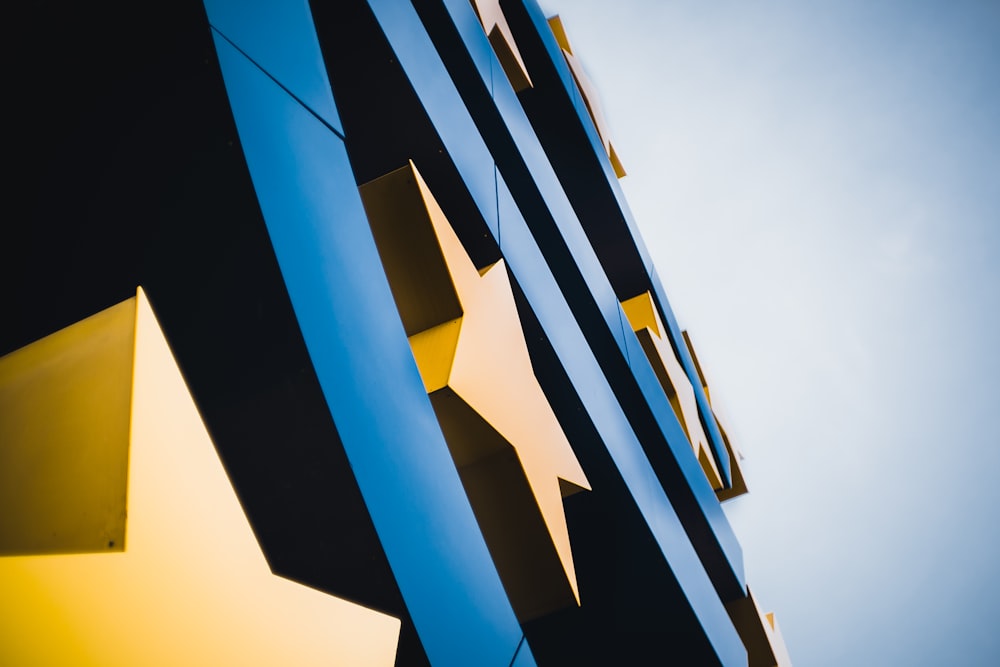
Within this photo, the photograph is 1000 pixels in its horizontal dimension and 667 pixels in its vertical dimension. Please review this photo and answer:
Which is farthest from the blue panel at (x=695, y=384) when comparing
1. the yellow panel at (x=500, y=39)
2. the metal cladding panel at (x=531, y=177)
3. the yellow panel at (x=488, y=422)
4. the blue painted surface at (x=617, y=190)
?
the yellow panel at (x=488, y=422)

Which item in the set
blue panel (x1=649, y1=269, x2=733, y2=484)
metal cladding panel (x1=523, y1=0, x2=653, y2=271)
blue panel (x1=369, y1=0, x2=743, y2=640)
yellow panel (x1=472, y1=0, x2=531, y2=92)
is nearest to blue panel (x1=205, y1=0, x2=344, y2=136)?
blue panel (x1=369, y1=0, x2=743, y2=640)

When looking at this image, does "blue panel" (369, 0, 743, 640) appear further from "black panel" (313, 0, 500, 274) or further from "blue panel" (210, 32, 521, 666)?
"blue panel" (210, 32, 521, 666)

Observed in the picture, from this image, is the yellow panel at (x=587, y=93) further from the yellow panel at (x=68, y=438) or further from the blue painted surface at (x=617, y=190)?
the yellow panel at (x=68, y=438)

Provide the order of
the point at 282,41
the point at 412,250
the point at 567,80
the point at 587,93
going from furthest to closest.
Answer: the point at 587,93
the point at 567,80
the point at 412,250
the point at 282,41

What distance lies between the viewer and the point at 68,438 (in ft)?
4.33

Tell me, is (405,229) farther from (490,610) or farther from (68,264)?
(490,610)

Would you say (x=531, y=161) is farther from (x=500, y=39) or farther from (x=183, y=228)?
(x=183, y=228)

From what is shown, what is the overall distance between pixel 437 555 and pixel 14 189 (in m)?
1.38

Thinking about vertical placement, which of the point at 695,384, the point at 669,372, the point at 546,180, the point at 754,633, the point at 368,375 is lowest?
the point at 754,633

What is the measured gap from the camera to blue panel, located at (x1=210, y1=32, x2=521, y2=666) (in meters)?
1.63

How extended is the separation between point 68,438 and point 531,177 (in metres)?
3.63

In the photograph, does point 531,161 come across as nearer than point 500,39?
Yes

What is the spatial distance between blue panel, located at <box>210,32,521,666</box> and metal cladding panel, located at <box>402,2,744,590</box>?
1118 mm

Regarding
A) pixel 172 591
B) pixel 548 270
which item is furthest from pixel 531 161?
pixel 172 591
